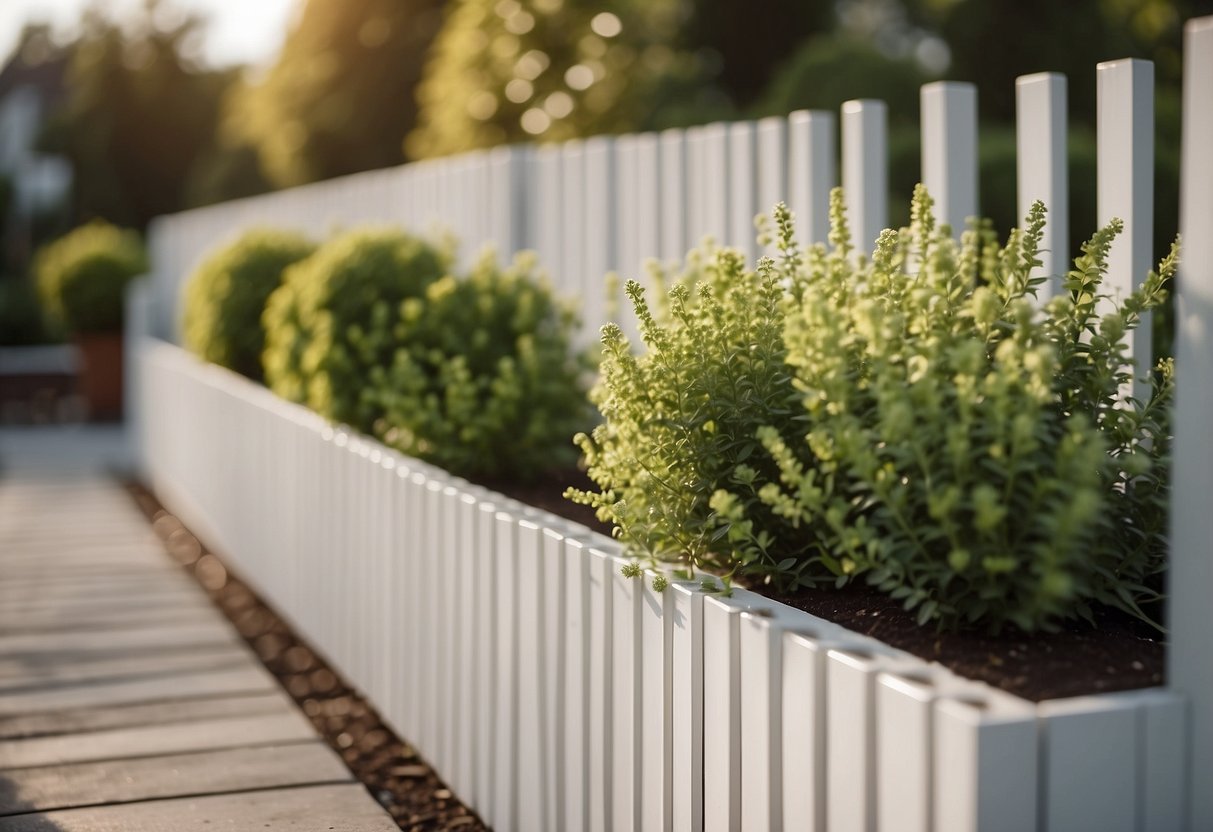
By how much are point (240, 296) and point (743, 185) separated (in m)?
4.36

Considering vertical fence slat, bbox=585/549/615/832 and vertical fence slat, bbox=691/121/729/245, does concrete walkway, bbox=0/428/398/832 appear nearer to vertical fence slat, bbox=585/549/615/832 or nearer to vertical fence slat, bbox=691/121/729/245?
vertical fence slat, bbox=585/549/615/832

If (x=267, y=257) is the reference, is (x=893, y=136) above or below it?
above

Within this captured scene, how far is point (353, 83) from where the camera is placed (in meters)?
24.5

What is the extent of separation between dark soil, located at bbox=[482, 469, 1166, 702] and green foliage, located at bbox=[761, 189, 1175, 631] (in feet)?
0.17

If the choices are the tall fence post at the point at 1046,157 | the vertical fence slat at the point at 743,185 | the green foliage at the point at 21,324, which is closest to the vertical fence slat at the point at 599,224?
the vertical fence slat at the point at 743,185

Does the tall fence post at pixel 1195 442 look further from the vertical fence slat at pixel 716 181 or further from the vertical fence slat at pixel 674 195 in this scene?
the vertical fence slat at pixel 674 195

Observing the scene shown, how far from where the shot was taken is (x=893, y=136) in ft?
28.6

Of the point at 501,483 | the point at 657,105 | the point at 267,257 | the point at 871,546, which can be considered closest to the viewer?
the point at 871,546

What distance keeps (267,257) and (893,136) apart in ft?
13.1

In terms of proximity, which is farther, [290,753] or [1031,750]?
[290,753]

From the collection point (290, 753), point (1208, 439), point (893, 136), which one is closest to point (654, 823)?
point (1208, 439)

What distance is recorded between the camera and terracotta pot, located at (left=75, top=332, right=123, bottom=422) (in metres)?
14.6

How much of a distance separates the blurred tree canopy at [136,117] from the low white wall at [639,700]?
1489 inches

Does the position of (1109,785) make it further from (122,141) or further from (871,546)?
(122,141)
